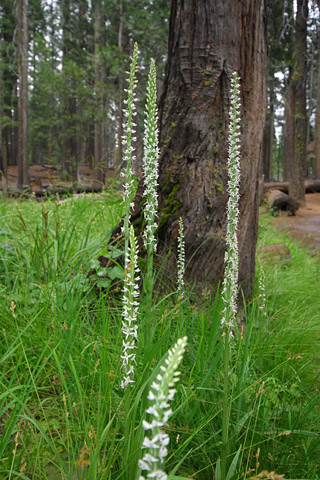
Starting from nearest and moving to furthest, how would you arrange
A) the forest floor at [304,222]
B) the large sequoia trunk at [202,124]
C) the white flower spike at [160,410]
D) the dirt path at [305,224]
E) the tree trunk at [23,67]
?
the white flower spike at [160,410]
the large sequoia trunk at [202,124]
the forest floor at [304,222]
the dirt path at [305,224]
the tree trunk at [23,67]

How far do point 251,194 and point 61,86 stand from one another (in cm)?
2335

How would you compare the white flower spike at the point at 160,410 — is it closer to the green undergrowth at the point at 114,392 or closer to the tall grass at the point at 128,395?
the tall grass at the point at 128,395

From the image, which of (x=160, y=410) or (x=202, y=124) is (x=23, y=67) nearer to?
(x=202, y=124)

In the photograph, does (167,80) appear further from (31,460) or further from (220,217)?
(31,460)

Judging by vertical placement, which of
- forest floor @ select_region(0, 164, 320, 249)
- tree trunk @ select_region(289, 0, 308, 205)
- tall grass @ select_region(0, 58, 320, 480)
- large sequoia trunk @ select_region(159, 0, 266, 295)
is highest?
tree trunk @ select_region(289, 0, 308, 205)

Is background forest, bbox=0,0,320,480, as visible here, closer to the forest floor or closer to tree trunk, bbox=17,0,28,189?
the forest floor

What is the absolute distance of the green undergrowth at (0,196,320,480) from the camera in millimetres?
1527

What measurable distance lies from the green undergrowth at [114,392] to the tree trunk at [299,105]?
11.4 m

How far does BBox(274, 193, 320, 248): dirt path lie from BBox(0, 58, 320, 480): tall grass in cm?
587

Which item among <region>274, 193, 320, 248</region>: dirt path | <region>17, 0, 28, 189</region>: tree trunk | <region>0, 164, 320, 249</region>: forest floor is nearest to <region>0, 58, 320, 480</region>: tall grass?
<region>0, 164, 320, 249</region>: forest floor

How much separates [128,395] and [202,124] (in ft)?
8.70

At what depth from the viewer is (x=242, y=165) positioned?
347 centimetres

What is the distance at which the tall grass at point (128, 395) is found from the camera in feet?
4.77

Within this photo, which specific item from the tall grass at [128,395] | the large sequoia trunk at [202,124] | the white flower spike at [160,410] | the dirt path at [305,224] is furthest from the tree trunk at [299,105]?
the white flower spike at [160,410]
